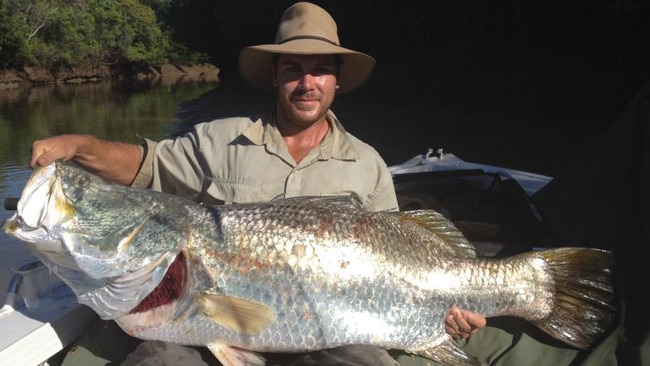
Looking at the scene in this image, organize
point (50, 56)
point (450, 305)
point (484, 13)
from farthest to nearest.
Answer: point (50, 56) < point (484, 13) < point (450, 305)

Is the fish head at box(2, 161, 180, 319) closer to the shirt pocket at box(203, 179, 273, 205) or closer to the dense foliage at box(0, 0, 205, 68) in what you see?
the shirt pocket at box(203, 179, 273, 205)

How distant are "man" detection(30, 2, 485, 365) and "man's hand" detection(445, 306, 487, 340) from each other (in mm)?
943

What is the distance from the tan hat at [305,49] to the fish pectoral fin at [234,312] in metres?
Result: 1.52

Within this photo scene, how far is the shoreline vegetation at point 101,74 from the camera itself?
54094 millimetres

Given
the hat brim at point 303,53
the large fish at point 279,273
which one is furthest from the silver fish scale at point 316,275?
the hat brim at point 303,53

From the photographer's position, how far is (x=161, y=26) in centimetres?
7844

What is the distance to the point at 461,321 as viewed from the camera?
3004mm

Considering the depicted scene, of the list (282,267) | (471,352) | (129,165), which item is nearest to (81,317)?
(129,165)

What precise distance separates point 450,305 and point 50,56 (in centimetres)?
6129

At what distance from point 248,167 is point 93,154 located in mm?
860

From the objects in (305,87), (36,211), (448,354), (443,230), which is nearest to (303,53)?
(305,87)

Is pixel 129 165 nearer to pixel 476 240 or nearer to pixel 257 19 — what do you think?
pixel 476 240

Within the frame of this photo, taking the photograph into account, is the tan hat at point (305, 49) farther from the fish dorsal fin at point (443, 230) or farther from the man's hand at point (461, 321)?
the man's hand at point (461, 321)

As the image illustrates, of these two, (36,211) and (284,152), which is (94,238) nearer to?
(36,211)
